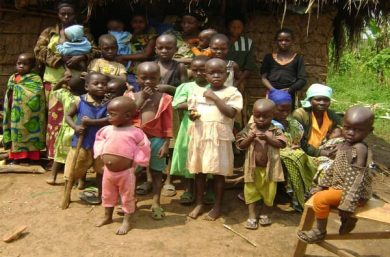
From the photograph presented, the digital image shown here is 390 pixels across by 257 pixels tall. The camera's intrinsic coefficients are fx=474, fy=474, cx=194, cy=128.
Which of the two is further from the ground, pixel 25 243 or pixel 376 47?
pixel 376 47

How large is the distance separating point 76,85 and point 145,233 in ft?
6.13

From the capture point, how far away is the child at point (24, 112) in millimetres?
5445

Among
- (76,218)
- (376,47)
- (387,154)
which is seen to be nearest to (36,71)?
(76,218)

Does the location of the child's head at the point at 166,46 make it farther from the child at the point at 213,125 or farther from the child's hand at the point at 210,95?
the child's hand at the point at 210,95

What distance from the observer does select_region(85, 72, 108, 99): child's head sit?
4477 millimetres

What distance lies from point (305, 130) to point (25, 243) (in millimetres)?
2971

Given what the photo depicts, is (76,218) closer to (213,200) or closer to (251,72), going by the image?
(213,200)

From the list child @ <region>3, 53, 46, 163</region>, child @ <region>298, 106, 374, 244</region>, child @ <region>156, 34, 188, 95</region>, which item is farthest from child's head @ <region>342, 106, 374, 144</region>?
child @ <region>3, 53, 46, 163</region>

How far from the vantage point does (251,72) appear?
6043mm

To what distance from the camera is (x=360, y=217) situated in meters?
3.36

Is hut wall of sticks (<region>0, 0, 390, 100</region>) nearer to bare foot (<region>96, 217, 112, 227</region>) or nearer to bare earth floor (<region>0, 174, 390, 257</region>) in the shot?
bare earth floor (<region>0, 174, 390, 257</region>)

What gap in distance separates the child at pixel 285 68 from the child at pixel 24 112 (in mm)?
2658

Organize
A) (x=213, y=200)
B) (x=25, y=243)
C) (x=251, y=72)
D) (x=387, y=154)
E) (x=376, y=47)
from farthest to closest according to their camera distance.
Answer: (x=376, y=47) < (x=387, y=154) < (x=251, y=72) < (x=213, y=200) < (x=25, y=243)

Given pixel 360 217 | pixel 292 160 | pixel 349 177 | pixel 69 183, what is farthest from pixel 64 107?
pixel 360 217
